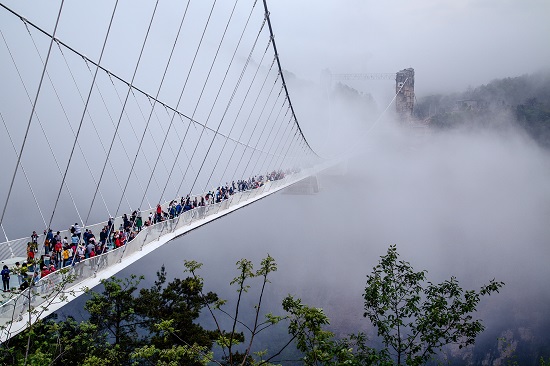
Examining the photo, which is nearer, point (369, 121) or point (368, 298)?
point (368, 298)

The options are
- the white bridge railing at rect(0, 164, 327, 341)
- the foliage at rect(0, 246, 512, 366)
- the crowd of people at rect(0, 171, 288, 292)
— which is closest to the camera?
the white bridge railing at rect(0, 164, 327, 341)

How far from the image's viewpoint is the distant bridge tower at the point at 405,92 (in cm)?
8538

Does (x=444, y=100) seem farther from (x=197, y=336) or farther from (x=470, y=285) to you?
(x=197, y=336)

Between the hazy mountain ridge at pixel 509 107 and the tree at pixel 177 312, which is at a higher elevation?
the hazy mountain ridge at pixel 509 107

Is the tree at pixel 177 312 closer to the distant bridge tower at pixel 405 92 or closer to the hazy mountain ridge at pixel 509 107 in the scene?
the hazy mountain ridge at pixel 509 107

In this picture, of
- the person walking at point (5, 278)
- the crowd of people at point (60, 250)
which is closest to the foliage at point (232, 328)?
the person walking at point (5, 278)

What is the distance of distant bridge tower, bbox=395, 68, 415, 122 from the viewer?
3361 inches

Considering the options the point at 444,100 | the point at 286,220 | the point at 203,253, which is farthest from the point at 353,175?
the point at 444,100

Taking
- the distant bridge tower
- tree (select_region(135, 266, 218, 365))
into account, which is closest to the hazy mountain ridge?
the distant bridge tower

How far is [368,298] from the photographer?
8.10 meters

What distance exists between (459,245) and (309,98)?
43958 millimetres

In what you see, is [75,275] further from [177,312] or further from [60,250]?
[177,312]

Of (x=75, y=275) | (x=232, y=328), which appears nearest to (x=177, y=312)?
(x=232, y=328)

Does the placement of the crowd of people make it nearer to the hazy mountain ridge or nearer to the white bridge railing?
the white bridge railing
